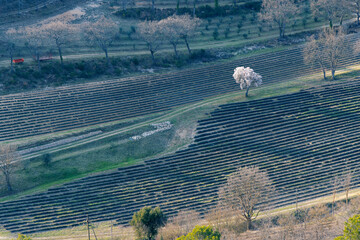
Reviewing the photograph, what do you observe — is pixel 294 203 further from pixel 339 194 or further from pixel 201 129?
pixel 201 129

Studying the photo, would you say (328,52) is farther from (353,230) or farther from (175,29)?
(353,230)

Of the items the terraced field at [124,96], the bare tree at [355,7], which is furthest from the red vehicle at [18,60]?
the bare tree at [355,7]

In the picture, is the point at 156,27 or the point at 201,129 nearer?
the point at 201,129

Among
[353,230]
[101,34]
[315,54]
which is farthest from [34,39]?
[353,230]

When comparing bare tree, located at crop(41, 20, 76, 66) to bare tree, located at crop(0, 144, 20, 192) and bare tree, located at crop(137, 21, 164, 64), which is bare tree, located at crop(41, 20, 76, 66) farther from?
bare tree, located at crop(0, 144, 20, 192)

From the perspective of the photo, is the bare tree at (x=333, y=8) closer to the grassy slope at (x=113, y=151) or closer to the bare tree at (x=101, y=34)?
the grassy slope at (x=113, y=151)

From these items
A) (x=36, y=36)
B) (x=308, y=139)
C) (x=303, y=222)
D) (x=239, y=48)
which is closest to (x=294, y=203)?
(x=303, y=222)
